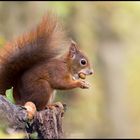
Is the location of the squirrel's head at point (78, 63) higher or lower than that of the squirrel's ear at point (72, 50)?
lower

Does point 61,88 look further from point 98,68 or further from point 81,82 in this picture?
point 98,68

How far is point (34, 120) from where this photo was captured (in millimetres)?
3895

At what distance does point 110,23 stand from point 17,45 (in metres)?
9.65

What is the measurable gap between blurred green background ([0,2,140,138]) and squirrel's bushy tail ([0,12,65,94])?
6.68m

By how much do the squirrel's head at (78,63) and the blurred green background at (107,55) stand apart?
6338 mm

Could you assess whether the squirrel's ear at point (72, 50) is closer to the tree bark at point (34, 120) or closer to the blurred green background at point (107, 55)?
the tree bark at point (34, 120)

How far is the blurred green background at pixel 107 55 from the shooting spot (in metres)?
11.5

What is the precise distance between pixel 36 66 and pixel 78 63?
367mm

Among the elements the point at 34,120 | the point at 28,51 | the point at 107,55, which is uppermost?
the point at 28,51

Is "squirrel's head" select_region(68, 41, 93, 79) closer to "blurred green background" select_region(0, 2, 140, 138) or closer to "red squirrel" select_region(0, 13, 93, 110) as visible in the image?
"red squirrel" select_region(0, 13, 93, 110)

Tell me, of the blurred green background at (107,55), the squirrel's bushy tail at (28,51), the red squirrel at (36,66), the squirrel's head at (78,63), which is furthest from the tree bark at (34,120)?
the blurred green background at (107,55)

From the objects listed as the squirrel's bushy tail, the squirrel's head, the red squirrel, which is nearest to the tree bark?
the red squirrel

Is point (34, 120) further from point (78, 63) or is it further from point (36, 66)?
point (78, 63)

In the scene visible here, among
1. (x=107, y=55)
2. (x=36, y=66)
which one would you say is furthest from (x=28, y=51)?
(x=107, y=55)
